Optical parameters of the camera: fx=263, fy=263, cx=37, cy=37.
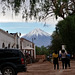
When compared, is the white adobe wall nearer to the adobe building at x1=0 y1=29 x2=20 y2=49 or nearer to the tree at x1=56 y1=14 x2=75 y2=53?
the adobe building at x1=0 y1=29 x2=20 y2=49

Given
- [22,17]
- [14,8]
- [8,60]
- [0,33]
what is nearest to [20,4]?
[14,8]

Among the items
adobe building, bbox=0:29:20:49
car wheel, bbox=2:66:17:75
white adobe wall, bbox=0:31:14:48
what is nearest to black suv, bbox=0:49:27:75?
car wheel, bbox=2:66:17:75

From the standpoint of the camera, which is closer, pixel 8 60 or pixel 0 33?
pixel 8 60

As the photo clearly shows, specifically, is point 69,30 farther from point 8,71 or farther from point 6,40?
point 6,40

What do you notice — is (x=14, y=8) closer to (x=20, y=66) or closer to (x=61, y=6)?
(x=61, y=6)

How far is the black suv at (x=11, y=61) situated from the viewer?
14844 mm

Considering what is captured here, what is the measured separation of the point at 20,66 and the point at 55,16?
429 centimetres

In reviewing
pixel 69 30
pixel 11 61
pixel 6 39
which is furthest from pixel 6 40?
pixel 11 61

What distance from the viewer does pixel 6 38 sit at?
1587 inches

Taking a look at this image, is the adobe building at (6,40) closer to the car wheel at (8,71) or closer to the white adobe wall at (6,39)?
the white adobe wall at (6,39)

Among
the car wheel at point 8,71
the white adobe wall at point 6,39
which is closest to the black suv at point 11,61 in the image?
the car wheel at point 8,71

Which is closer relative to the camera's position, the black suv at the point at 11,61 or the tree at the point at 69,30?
the black suv at the point at 11,61

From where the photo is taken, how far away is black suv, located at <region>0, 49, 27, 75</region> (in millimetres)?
14844

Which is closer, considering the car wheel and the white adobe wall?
the car wheel
